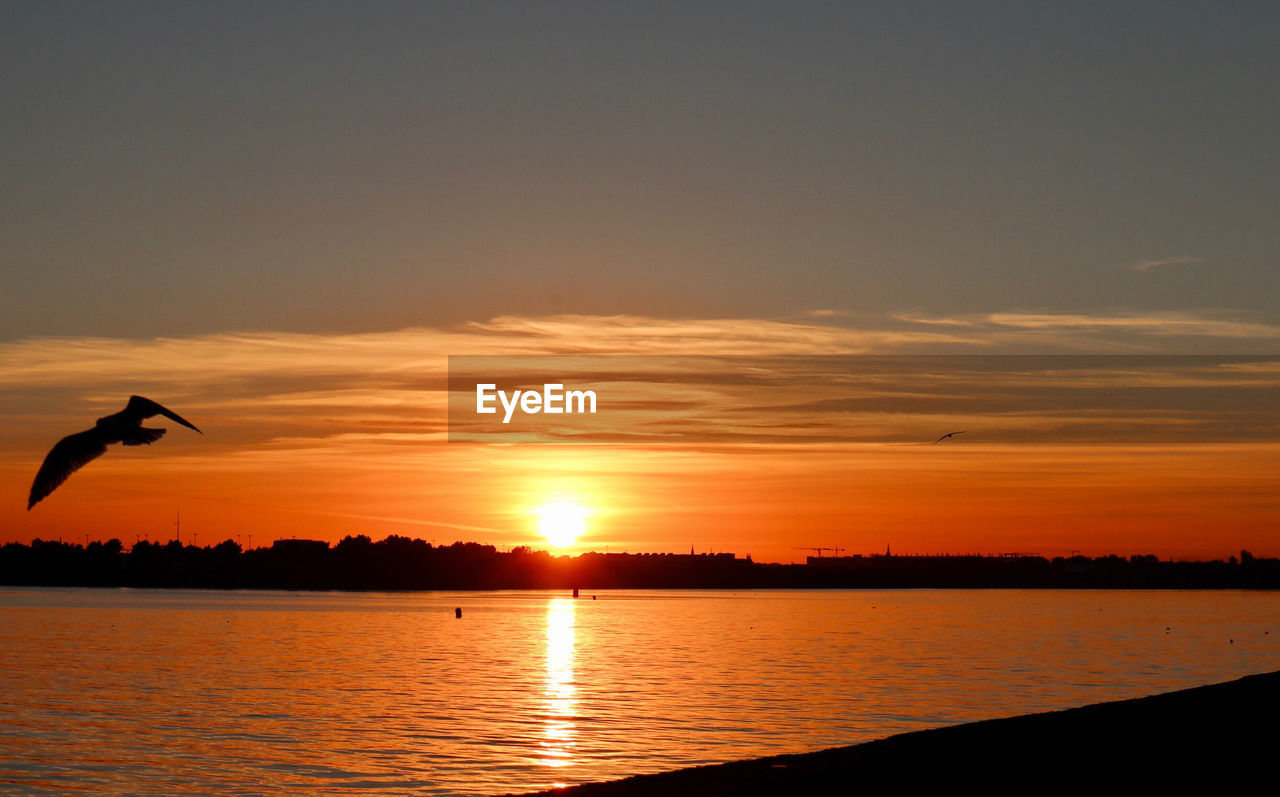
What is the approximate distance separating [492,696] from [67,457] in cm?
5550

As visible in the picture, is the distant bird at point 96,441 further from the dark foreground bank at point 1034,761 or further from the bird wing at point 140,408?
the dark foreground bank at point 1034,761

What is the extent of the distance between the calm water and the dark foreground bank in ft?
52.3

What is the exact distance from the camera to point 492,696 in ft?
234

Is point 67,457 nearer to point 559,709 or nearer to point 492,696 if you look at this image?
point 559,709

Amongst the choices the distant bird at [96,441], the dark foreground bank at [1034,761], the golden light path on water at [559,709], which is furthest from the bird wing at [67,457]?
the golden light path on water at [559,709]

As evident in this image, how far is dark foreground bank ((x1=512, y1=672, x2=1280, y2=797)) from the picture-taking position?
22453 millimetres

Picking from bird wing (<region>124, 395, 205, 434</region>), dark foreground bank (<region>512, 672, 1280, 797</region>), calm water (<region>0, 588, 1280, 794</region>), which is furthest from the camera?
calm water (<region>0, 588, 1280, 794</region>)

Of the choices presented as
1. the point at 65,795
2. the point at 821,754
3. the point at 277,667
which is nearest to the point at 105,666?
the point at 277,667

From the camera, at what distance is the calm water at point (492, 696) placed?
4484 centimetres

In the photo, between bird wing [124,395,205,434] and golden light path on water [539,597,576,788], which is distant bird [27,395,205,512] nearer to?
bird wing [124,395,205,434]

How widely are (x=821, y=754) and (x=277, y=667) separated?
7306 centimetres

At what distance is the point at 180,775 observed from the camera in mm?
43562

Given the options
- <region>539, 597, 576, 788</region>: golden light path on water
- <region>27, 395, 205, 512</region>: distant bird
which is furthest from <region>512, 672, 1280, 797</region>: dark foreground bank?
<region>539, 597, 576, 788</region>: golden light path on water

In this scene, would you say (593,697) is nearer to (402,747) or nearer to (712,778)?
(402,747)
